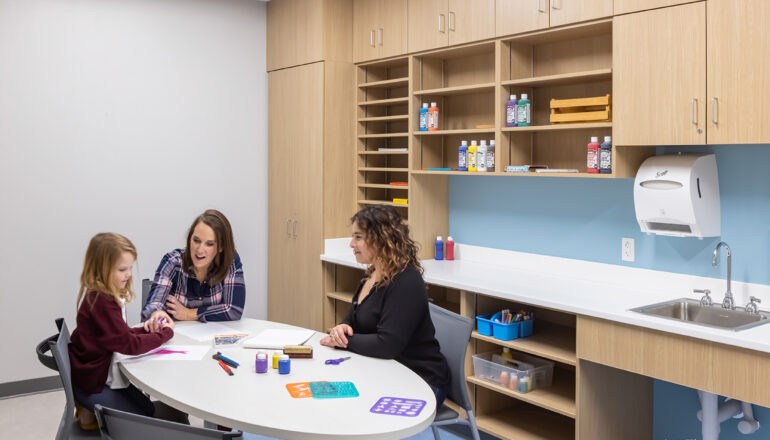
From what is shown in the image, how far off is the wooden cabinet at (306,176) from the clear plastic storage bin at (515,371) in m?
1.43

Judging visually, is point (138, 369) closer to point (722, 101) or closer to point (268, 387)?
point (268, 387)

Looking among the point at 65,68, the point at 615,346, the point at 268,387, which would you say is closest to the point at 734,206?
the point at 615,346

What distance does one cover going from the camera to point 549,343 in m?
3.26

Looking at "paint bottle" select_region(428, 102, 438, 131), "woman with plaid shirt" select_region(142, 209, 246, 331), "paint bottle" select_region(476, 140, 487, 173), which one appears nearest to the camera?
"woman with plaid shirt" select_region(142, 209, 246, 331)

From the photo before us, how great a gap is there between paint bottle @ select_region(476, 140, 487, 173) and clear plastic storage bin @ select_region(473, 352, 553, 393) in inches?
39.2

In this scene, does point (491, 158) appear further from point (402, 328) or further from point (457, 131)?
point (402, 328)

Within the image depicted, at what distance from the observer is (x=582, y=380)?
294 centimetres

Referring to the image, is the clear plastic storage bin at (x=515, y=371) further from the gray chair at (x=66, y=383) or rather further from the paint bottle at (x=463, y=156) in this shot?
the gray chair at (x=66, y=383)

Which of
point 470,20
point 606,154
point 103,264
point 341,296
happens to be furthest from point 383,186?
point 103,264

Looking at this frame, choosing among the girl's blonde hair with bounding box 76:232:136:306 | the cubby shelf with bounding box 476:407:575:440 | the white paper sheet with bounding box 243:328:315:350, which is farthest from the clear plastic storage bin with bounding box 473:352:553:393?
the girl's blonde hair with bounding box 76:232:136:306

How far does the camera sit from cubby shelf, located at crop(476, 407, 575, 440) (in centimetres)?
332

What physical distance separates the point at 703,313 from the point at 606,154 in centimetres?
81

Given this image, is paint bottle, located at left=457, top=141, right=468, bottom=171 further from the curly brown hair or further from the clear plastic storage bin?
the curly brown hair

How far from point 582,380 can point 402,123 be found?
2.28 meters
